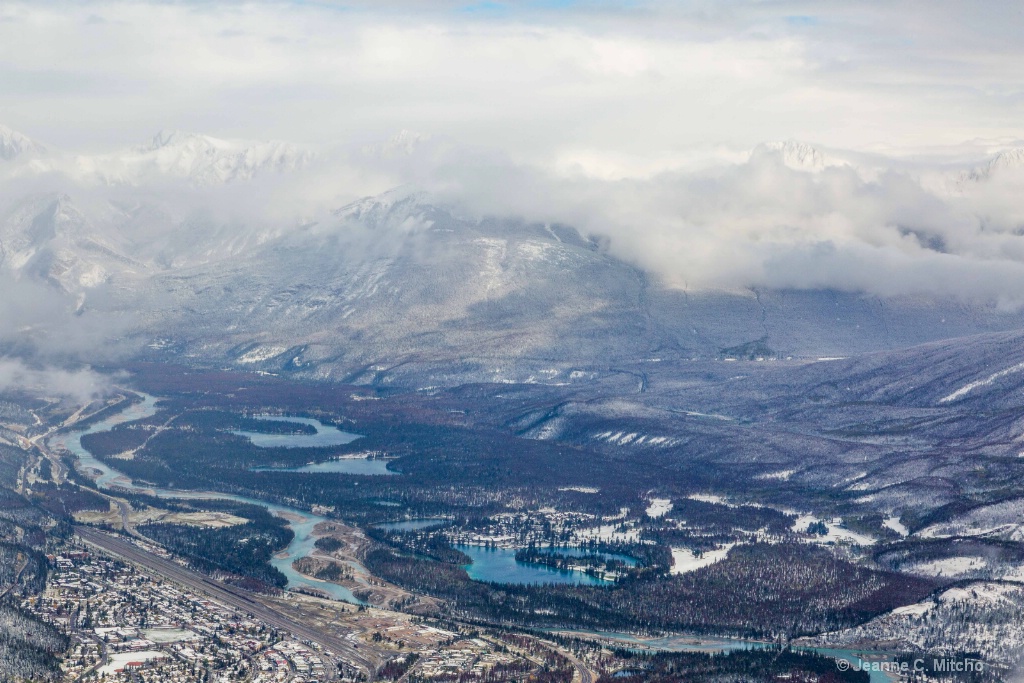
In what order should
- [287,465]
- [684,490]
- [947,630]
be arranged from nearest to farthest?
[947,630]
[684,490]
[287,465]

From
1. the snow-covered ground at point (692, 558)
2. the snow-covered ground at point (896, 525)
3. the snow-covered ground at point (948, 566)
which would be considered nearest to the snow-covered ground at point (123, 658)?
the snow-covered ground at point (692, 558)

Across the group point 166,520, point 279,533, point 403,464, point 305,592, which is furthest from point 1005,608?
point 403,464

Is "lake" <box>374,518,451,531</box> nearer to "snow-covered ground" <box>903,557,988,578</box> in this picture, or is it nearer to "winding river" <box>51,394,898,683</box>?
"winding river" <box>51,394,898,683</box>

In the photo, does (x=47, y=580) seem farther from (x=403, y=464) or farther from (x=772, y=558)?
(x=403, y=464)

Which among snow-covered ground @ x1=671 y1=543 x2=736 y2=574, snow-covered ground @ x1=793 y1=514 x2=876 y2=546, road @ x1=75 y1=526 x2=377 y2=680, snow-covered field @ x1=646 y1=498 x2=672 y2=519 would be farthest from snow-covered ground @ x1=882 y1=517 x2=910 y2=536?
road @ x1=75 y1=526 x2=377 y2=680

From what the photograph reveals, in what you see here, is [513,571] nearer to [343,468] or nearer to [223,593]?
[223,593]

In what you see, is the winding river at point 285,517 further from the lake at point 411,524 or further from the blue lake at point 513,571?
the blue lake at point 513,571
